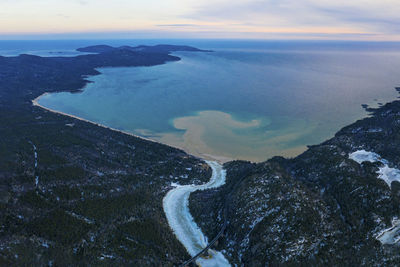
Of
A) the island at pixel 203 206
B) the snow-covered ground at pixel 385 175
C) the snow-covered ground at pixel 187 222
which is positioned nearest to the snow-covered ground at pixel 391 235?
the snow-covered ground at pixel 385 175

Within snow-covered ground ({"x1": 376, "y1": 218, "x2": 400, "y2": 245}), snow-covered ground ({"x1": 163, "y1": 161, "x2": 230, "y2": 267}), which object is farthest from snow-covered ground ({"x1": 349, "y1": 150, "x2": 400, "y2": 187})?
snow-covered ground ({"x1": 163, "y1": 161, "x2": 230, "y2": 267})

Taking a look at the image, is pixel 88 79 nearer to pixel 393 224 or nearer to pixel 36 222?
pixel 36 222

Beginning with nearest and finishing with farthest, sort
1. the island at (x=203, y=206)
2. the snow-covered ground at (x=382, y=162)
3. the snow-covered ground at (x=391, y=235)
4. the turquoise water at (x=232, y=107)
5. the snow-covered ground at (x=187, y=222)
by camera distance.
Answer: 1. the snow-covered ground at (x=391, y=235)
2. the island at (x=203, y=206)
3. the snow-covered ground at (x=187, y=222)
4. the snow-covered ground at (x=382, y=162)
5. the turquoise water at (x=232, y=107)

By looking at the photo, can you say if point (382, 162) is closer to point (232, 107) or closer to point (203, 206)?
point (203, 206)

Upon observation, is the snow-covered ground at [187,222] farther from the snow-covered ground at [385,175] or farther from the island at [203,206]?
the snow-covered ground at [385,175]

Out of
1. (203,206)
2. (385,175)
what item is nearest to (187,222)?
(203,206)

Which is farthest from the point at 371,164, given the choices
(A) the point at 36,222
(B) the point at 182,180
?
(A) the point at 36,222
